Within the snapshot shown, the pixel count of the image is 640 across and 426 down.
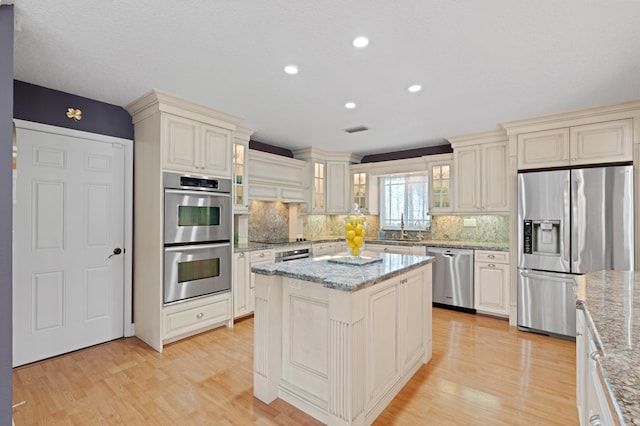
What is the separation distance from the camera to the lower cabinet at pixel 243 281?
157 inches

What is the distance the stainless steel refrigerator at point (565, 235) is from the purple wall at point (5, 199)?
483cm

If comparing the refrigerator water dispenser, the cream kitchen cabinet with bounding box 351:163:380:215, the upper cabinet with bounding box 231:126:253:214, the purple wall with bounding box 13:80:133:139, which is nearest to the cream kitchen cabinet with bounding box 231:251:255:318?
the upper cabinet with bounding box 231:126:253:214

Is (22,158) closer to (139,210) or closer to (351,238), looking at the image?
(139,210)

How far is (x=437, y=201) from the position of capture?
511cm

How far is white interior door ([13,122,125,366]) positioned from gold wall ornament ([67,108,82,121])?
17 cm

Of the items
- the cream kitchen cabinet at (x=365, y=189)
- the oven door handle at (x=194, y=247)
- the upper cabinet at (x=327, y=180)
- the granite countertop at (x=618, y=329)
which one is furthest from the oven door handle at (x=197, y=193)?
the granite countertop at (x=618, y=329)

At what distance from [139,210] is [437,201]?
4269 millimetres

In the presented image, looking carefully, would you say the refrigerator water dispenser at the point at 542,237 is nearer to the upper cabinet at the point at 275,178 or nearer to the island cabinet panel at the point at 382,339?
the island cabinet panel at the point at 382,339

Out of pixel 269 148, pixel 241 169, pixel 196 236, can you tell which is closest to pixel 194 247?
pixel 196 236

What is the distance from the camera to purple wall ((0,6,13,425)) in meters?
1.85

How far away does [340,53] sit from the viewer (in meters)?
2.39

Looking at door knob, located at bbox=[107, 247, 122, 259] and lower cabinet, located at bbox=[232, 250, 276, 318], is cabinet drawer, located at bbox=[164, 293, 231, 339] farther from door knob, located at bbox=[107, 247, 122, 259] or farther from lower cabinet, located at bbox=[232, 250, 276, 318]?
door knob, located at bbox=[107, 247, 122, 259]

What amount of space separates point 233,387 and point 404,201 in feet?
14.5

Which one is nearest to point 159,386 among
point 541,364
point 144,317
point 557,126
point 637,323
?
point 144,317
